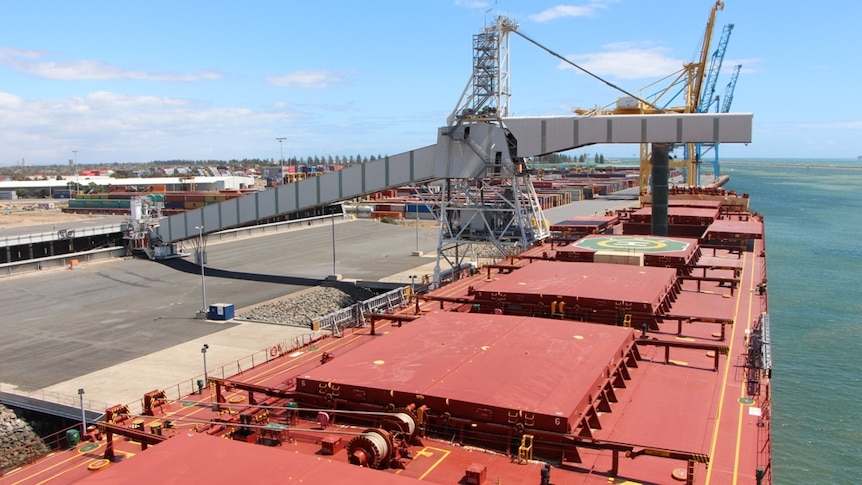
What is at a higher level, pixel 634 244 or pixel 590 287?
pixel 634 244

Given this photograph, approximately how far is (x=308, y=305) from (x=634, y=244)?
27.3m

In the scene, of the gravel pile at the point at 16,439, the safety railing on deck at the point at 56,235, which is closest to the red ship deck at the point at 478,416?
the gravel pile at the point at 16,439

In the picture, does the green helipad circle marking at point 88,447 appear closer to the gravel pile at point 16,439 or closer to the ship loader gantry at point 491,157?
the gravel pile at point 16,439

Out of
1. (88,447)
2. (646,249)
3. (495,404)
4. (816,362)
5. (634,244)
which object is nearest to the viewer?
(495,404)

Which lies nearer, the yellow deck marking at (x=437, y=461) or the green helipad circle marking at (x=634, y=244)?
the yellow deck marking at (x=437, y=461)

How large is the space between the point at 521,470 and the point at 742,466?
4.97m

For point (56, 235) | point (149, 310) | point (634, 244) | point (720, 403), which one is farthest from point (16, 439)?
point (56, 235)

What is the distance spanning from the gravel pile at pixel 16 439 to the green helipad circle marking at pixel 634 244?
1230 inches

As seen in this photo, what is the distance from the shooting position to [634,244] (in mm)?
39406

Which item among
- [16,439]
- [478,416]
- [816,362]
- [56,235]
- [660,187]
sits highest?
[660,187]

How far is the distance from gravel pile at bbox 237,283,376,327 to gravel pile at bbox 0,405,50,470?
1836 cm

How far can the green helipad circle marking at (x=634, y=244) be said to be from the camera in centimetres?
3709

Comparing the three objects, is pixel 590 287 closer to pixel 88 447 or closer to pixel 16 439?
pixel 88 447

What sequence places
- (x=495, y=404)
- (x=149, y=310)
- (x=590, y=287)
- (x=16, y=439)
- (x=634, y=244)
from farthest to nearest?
1. (x=149, y=310)
2. (x=634, y=244)
3. (x=16, y=439)
4. (x=590, y=287)
5. (x=495, y=404)
